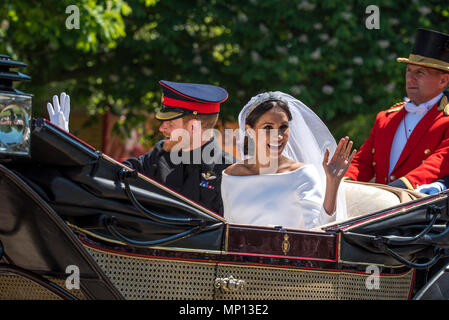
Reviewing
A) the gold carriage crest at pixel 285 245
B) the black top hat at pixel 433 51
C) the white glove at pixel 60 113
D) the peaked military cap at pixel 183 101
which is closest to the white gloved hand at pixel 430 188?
the black top hat at pixel 433 51

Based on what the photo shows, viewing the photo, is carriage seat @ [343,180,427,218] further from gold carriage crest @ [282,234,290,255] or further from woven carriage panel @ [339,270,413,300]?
gold carriage crest @ [282,234,290,255]

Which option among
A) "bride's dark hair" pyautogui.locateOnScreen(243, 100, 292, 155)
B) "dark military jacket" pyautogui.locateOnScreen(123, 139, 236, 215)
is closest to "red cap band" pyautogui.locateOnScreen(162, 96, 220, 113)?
"dark military jacket" pyautogui.locateOnScreen(123, 139, 236, 215)

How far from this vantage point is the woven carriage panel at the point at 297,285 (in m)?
2.77

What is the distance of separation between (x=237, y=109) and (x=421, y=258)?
5.08 meters

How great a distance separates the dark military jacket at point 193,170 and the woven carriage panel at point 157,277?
0.93 m

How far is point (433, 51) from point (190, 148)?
149cm

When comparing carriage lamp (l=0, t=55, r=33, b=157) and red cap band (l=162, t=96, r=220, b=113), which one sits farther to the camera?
red cap band (l=162, t=96, r=220, b=113)

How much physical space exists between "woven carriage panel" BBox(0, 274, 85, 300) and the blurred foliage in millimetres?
4873

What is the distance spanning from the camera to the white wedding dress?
125 inches

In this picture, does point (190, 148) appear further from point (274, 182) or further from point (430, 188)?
point (430, 188)

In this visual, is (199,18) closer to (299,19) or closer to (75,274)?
(299,19)

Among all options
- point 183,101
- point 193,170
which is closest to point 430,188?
point 193,170

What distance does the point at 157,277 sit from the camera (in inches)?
105
